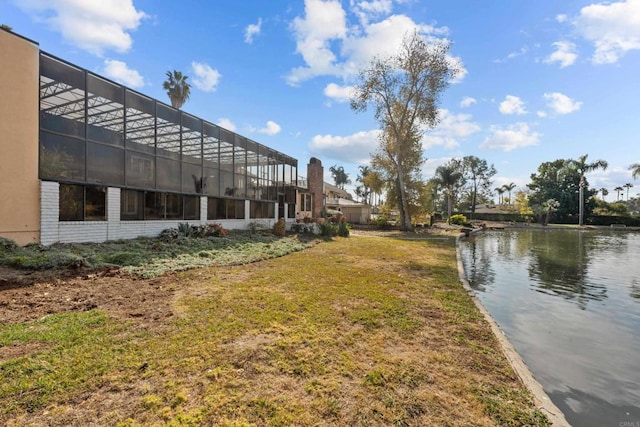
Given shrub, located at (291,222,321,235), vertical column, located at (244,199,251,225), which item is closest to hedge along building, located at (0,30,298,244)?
vertical column, located at (244,199,251,225)

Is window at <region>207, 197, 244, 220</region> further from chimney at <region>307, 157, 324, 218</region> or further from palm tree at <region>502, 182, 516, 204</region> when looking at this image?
palm tree at <region>502, 182, 516, 204</region>

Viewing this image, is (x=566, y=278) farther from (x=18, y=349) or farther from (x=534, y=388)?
(x=18, y=349)

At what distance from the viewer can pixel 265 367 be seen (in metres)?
3.12

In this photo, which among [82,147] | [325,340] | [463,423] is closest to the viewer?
[463,423]

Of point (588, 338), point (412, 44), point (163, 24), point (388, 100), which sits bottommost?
point (588, 338)

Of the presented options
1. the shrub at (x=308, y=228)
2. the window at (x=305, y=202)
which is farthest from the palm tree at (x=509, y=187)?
the shrub at (x=308, y=228)

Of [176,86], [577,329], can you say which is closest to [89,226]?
[577,329]

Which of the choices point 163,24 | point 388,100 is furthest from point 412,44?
point 163,24

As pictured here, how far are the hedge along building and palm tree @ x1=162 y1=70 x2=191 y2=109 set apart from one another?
54.0 ft

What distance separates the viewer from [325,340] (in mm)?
3832

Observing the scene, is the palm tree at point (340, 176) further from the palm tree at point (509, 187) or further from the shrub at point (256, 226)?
the shrub at point (256, 226)

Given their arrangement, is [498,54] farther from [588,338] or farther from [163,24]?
[163,24]

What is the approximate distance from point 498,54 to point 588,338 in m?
12.9

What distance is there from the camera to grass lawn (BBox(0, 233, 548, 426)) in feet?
7.99
